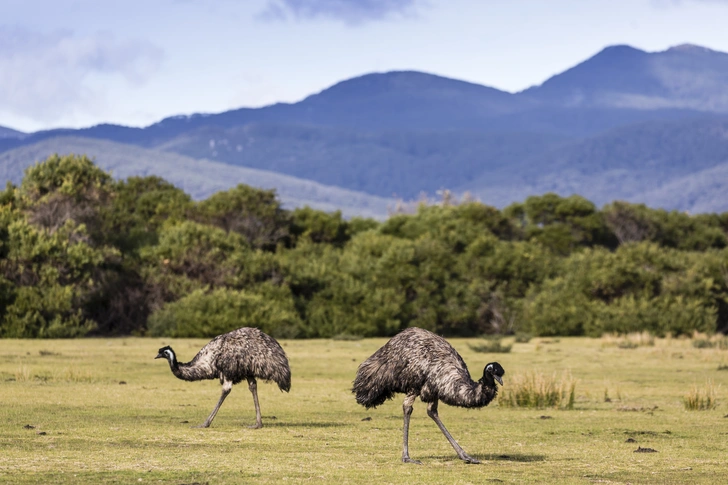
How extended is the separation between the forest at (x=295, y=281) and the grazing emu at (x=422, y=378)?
35.1m

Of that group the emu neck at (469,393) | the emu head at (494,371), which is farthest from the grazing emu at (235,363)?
the emu head at (494,371)

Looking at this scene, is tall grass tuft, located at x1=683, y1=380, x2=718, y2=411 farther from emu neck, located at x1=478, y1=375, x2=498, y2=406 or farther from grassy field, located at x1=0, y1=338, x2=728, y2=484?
emu neck, located at x1=478, y1=375, x2=498, y2=406

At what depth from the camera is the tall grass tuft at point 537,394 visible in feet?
82.0

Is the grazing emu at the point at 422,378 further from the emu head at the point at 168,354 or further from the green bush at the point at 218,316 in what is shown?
the green bush at the point at 218,316

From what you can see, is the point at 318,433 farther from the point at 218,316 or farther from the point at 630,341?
the point at 218,316

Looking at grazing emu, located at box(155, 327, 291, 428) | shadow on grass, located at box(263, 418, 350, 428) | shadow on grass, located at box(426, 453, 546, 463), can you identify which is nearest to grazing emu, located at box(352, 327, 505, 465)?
shadow on grass, located at box(426, 453, 546, 463)

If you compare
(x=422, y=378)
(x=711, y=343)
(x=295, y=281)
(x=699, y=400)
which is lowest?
(x=699, y=400)

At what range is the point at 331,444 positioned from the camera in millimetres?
17156

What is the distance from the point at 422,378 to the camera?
15078 mm

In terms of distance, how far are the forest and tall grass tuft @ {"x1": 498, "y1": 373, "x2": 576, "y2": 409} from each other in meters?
26.9

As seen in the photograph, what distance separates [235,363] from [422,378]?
15.4 feet

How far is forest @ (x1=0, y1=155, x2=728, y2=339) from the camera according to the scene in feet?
167

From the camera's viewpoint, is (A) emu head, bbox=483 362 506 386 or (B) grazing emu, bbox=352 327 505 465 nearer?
(A) emu head, bbox=483 362 506 386

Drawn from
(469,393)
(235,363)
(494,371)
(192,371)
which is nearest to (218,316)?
(192,371)
